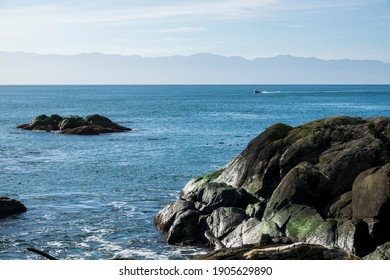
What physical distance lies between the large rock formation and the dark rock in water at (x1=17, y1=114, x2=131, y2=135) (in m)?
53.8

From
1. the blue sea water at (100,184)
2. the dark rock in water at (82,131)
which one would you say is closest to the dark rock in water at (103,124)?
the dark rock in water at (82,131)

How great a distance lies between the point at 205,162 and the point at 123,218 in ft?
76.9

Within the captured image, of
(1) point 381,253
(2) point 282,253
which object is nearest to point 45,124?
(1) point 381,253

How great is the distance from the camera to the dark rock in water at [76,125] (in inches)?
3467

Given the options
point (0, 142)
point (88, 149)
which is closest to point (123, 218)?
point (88, 149)

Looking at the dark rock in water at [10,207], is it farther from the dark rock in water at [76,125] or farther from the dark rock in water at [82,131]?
the dark rock in water at [76,125]

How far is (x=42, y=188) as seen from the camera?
148ft

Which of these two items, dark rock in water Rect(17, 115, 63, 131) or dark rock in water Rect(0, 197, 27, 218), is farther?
dark rock in water Rect(17, 115, 63, 131)

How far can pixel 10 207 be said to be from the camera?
36156 millimetres

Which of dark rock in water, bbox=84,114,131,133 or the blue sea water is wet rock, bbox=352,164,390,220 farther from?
dark rock in water, bbox=84,114,131,133

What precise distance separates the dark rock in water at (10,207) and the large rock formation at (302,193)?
9.10 metres

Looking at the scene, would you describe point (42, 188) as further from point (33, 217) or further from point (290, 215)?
point (290, 215)

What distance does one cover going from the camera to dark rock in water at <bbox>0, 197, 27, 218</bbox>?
35.7 meters

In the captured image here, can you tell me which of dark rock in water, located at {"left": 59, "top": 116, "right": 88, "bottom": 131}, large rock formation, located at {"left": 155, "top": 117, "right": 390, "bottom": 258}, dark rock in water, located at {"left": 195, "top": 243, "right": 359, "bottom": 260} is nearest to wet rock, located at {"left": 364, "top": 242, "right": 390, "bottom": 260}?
large rock formation, located at {"left": 155, "top": 117, "right": 390, "bottom": 258}
